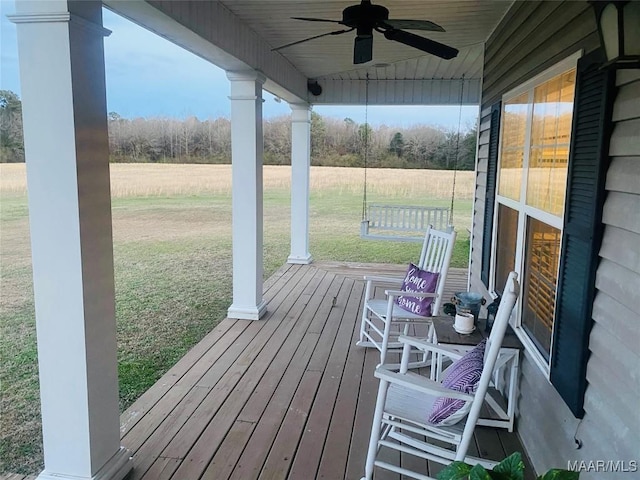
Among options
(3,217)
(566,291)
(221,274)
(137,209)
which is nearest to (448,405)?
(566,291)

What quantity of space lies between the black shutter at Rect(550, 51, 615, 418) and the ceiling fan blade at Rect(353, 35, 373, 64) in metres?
1.19

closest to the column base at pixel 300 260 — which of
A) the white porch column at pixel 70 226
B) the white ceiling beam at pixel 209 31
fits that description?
the white ceiling beam at pixel 209 31

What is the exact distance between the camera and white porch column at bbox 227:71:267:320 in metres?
4.12

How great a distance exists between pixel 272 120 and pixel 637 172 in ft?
36.3

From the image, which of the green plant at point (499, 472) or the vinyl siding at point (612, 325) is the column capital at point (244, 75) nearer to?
the vinyl siding at point (612, 325)

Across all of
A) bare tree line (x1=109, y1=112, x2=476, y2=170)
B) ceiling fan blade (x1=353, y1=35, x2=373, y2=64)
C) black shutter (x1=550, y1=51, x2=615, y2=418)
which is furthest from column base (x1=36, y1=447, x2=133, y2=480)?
bare tree line (x1=109, y1=112, x2=476, y2=170)

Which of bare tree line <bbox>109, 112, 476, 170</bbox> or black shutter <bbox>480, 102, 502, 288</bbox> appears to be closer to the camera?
black shutter <bbox>480, 102, 502, 288</bbox>

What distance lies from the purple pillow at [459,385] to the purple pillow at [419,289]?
4.13ft

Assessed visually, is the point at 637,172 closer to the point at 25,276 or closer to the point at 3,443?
the point at 3,443

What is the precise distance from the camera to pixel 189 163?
38.0 ft

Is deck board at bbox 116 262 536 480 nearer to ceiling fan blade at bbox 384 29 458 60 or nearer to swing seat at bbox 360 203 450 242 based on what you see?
ceiling fan blade at bbox 384 29 458 60

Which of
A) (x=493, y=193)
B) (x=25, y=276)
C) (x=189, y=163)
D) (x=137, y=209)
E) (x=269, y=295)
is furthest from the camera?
(x=189, y=163)

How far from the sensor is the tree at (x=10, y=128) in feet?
10.6

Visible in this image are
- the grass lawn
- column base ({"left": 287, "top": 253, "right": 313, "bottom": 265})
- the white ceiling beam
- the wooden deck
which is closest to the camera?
the wooden deck
